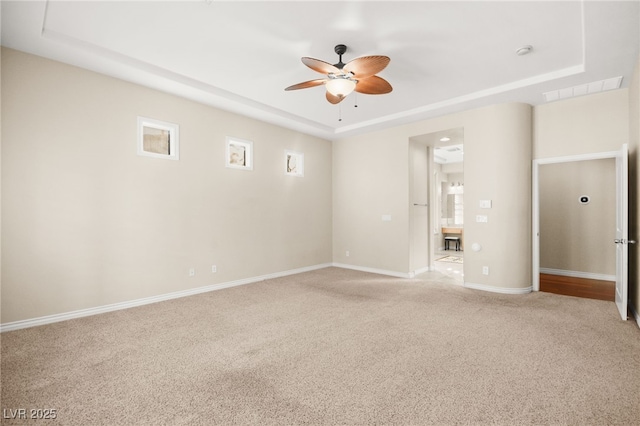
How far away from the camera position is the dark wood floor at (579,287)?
15.1ft

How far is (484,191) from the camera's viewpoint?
4.99 meters

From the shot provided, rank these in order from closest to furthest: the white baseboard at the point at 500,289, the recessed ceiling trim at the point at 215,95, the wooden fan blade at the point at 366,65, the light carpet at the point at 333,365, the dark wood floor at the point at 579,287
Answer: the light carpet at the point at 333,365 < the wooden fan blade at the point at 366,65 < the recessed ceiling trim at the point at 215,95 < the dark wood floor at the point at 579,287 < the white baseboard at the point at 500,289

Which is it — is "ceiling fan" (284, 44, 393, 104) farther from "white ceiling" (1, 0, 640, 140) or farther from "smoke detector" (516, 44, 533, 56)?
"smoke detector" (516, 44, 533, 56)

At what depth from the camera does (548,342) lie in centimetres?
292

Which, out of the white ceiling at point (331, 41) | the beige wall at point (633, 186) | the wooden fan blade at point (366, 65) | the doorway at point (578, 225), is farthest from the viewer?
the doorway at point (578, 225)

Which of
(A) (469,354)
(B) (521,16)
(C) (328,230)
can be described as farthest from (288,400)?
(C) (328,230)

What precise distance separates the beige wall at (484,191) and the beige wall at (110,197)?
243 centimetres

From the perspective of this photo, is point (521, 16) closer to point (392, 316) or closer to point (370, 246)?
point (392, 316)

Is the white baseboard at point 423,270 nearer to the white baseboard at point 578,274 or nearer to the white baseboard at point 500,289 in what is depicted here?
the white baseboard at point 500,289

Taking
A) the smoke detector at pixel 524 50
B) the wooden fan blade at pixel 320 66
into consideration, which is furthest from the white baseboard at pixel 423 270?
the wooden fan blade at pixel 320 66

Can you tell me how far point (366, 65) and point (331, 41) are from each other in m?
0.58

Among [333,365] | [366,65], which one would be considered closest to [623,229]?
[366,65]

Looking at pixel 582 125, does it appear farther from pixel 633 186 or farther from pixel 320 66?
pixel 320 66

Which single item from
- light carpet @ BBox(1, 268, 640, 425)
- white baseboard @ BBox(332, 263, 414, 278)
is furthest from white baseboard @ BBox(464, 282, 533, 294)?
white baseboard @ BBox(332, 263, 414, 278)
